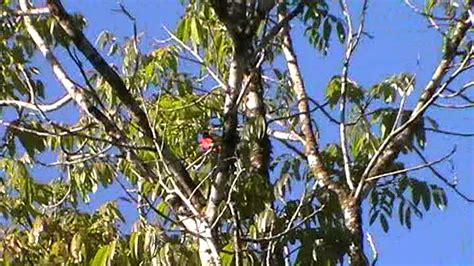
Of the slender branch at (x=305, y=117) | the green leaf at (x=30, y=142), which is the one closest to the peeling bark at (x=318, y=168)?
the slender branch at (x=305, y=117)

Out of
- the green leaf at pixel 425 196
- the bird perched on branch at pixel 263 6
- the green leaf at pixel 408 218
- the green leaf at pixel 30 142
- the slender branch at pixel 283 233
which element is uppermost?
the green leaf at pixel 30 142

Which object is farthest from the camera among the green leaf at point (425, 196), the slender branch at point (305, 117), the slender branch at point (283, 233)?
the slender branch at point (305, 117)

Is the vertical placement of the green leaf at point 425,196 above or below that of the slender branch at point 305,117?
below

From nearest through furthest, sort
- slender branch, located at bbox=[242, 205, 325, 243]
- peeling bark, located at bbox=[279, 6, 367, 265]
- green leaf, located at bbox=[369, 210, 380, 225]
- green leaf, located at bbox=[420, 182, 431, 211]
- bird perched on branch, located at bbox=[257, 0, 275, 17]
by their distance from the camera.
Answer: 1. slender branch, located at bbox=[242, 205, 325, 243]
2. bird perched on branch, located at bbox=[257, 0, 275, 17]
3. peeling bark, located at bbox=[279, 6, 367, 265]
4. green leaf, located at bbox=[420, 182, 431, 211]
5. green leaf, located at bbox=[369, 210, 380, 225]

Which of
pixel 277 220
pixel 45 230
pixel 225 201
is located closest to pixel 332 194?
pixel 277 220

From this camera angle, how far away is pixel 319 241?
4203 mm

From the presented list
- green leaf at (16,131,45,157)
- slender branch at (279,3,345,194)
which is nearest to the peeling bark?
slender branch at (279,3,345,194)

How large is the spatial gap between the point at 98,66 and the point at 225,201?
716mm

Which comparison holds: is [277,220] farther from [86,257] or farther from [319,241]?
[86,257]

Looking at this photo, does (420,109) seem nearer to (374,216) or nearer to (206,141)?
(374,216)

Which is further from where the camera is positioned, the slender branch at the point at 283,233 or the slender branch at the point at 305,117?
the slender branch at the point at 305,117

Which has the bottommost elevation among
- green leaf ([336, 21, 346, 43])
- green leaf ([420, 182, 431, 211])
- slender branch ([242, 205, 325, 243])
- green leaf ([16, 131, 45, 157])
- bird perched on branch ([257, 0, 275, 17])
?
slender branch ([242, 205, 325, 243])

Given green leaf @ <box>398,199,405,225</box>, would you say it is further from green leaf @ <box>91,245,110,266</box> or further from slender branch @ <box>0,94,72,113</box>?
slender branch @ <box>0,94,72,113</box>

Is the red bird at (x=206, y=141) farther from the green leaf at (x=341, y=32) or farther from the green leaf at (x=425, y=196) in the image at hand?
the green leaf at (x=425, y=196)
